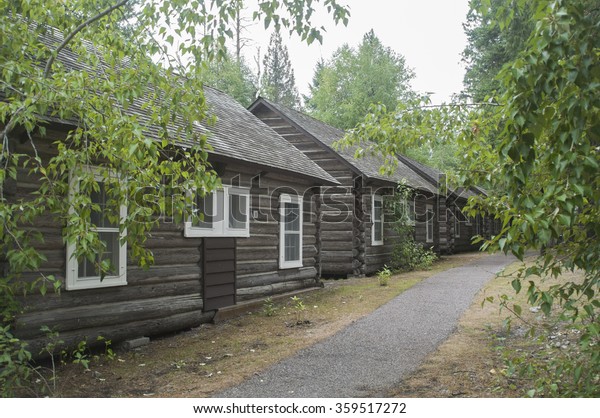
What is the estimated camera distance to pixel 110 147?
14.9 feet

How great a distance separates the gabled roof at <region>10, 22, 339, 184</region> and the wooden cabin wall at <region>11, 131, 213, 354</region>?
188cm

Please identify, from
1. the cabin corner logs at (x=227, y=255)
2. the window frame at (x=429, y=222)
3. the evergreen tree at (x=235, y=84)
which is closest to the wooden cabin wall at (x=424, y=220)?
the window frame at (x=429, y=222)

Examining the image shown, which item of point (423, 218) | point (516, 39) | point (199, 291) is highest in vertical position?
point (516, 39)

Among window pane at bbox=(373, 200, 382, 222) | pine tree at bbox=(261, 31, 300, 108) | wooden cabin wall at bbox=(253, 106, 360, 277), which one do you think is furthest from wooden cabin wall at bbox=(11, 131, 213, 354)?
pine tree at bbox=(261, 31, 300, 108)

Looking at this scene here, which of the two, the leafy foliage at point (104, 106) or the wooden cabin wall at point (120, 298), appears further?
the wooden cabin wall at point (120, 298)

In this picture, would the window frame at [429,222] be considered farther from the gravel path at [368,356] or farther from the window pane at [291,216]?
the gravel path at [368,356]

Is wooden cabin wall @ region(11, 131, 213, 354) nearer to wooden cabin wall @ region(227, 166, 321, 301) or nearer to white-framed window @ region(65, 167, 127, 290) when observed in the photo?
white-framed window @ region(65, 167, 127, 290)

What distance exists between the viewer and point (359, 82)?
3681 centimetres

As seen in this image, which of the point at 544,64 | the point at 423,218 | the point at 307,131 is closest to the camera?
the point at 544,64

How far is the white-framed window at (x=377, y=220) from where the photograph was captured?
720 inches

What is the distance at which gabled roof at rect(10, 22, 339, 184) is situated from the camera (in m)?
8.80

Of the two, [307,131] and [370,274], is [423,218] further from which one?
[307,131]
